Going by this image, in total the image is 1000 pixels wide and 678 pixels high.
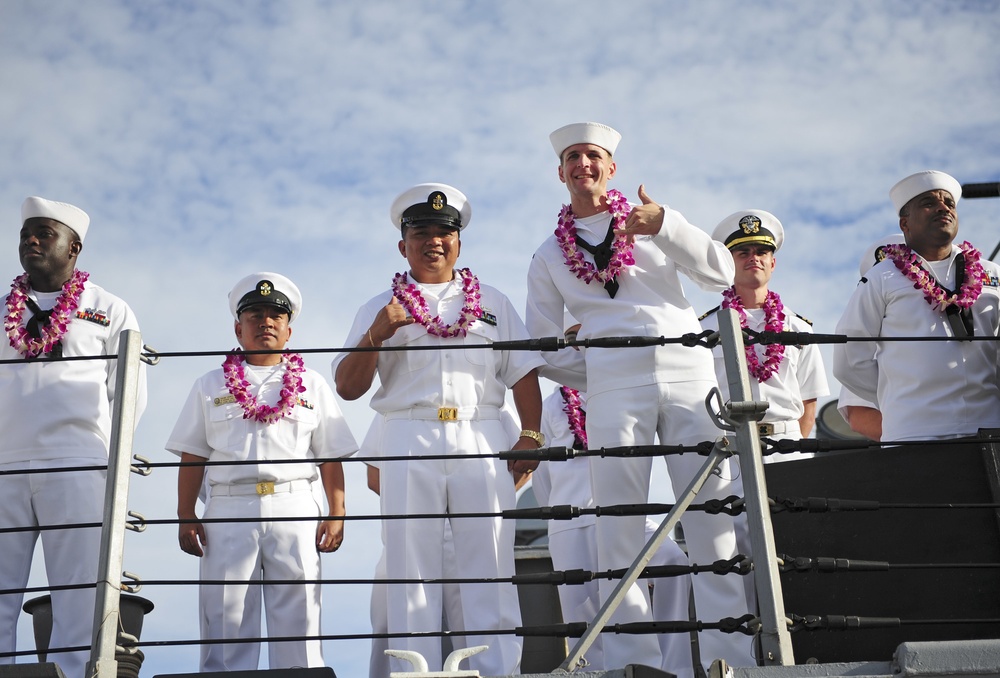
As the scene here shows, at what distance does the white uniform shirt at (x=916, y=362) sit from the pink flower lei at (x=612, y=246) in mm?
1141

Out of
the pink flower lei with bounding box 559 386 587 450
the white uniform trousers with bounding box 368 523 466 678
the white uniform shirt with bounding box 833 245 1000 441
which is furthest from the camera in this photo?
the pink flower lei with bounding box 559 386 587 450

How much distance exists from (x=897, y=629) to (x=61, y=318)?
12.0 feet

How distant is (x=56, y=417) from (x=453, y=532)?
1.76 m

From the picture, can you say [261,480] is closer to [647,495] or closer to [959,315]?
[647,495]

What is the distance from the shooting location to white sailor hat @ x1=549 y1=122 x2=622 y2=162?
5133 millimetres

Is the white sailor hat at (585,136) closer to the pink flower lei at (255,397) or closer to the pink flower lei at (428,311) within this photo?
the pink flower lei at (428,311)

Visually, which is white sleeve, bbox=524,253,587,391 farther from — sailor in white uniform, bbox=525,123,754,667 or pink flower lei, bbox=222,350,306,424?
pink flower lei, bbox=222,350,306,424

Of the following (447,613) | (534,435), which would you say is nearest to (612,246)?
(534,435)

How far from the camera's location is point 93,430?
521 cm

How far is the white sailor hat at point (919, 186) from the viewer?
5.43 m

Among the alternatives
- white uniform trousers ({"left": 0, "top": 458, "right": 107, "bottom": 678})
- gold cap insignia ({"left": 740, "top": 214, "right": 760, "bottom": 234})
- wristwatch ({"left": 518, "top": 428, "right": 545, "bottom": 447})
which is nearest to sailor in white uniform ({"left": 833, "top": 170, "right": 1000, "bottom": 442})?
gold cap insignia ({"left": 740, "top": 214, "right": 760, "bottom": 234})

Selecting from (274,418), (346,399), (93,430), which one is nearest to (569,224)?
(346,399)

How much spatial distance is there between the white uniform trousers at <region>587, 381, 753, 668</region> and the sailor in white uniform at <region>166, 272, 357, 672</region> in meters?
1.56

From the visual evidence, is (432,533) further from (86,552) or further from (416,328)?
(86,552)
